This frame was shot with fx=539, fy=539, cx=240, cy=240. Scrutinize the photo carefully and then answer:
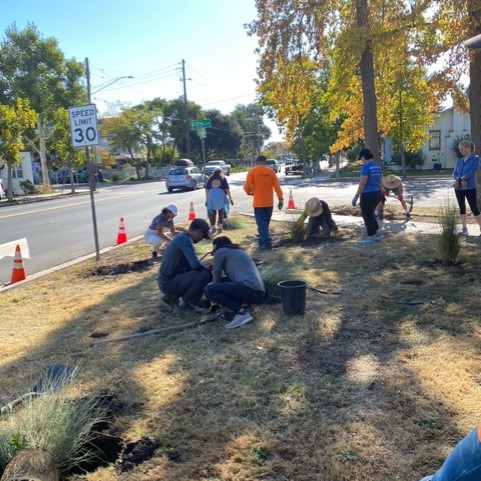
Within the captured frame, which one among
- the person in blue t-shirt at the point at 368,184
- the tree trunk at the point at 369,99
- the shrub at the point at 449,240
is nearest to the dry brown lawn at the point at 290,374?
the shrub at the point at 449,240

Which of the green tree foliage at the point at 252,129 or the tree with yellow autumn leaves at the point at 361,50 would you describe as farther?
the green tree foliage at the point at 252,129

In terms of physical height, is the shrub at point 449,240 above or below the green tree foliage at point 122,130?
below

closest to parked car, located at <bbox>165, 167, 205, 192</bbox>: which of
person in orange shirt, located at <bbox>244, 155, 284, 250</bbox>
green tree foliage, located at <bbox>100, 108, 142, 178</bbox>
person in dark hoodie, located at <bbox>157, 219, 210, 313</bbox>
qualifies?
person in orange shirt, located at <bbox>244, 155, 284, 250</bbox>

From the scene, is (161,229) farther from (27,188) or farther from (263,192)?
(27,188)

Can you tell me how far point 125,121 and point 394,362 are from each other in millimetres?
58659

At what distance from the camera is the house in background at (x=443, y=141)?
4059cm

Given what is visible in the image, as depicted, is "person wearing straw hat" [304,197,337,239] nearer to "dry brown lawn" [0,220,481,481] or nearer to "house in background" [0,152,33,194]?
"dry brown lawn" [0,220,481,481]

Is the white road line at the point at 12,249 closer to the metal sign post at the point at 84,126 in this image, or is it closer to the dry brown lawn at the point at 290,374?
the metal sign post at the point at 84,126

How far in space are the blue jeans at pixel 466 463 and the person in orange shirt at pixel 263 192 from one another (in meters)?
8.48

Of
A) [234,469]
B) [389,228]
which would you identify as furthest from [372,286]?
[389,228]

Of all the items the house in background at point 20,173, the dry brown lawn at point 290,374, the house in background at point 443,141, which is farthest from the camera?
the house in background at point 20,173

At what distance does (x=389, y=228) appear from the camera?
459 inches

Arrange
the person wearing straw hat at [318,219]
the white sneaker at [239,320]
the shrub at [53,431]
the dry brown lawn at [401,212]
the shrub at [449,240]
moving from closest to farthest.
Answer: the shrub at [53,431]
the white sneaker at [239,320]
the shrub at [449,240]
the person wearing straw hat at [318,219]
the dry brown lawn at [401,212]

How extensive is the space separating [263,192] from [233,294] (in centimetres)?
456
